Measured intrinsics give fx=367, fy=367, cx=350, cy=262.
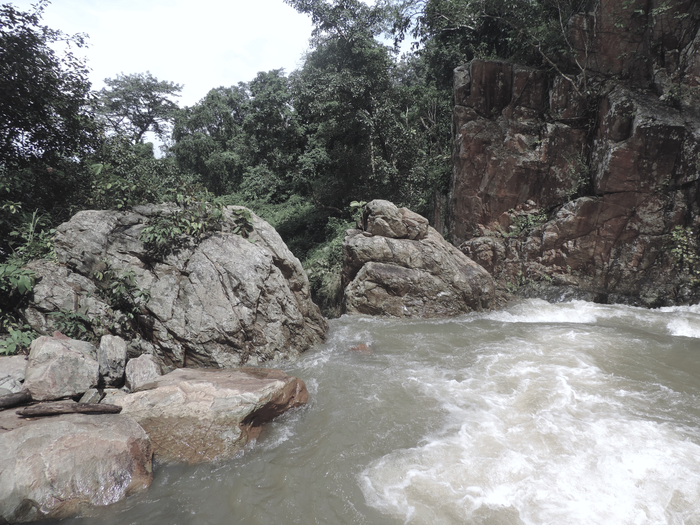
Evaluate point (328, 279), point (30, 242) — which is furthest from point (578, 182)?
point (30, 242)

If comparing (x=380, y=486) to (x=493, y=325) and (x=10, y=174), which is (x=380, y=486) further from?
(x=10, y=174)

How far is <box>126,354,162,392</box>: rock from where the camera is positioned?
5.28m

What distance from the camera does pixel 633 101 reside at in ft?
34.7

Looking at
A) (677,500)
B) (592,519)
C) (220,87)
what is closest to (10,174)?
(592,519)

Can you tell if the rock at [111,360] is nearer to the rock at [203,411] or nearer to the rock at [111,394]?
the rock at [111,394]

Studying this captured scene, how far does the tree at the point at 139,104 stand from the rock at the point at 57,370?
25.1 meters

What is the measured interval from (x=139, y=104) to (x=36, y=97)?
76.2ft

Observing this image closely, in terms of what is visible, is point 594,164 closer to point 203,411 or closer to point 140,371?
point 203,411

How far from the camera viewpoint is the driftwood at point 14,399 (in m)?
4.12

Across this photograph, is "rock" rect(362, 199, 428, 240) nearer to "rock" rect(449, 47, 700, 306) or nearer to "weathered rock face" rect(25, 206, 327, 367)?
"rock" rect(449, 47, 700, 306)

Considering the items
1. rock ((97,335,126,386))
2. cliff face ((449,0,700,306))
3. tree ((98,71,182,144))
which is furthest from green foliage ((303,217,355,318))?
tree ((98,71,182,144))

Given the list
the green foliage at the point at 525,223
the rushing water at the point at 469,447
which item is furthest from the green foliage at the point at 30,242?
the green foliage at the point at 525,223

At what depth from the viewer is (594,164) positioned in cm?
1139

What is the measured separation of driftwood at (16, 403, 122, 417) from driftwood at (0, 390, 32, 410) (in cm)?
19
